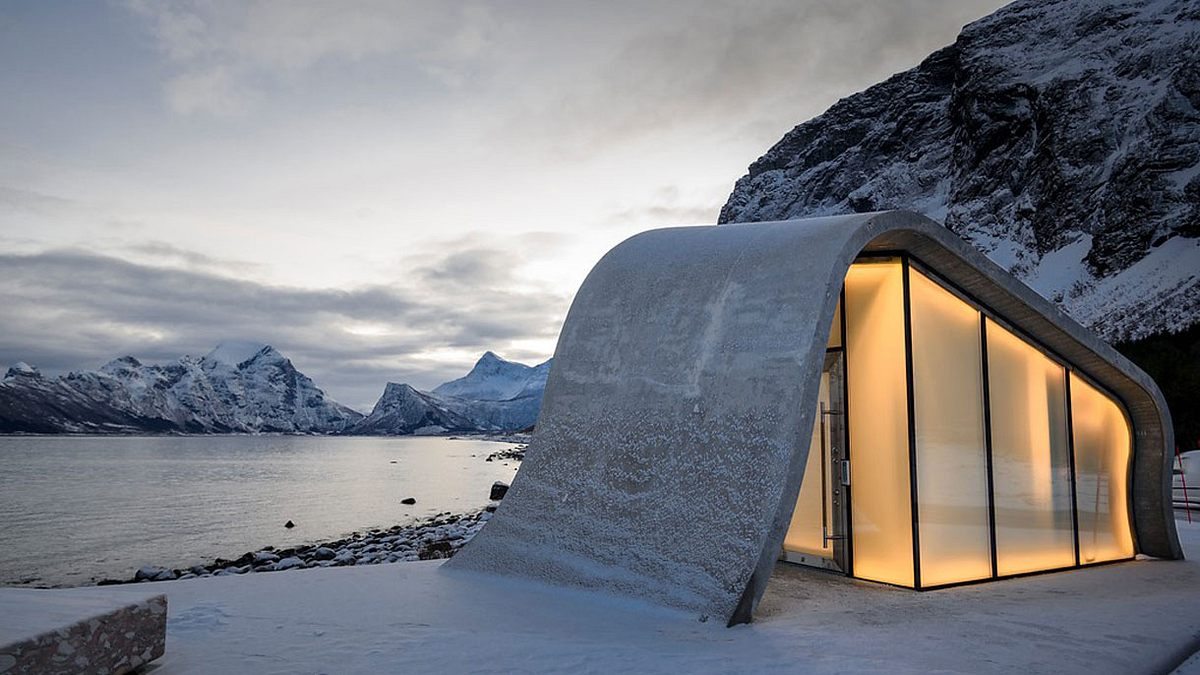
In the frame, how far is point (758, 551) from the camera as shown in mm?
6312

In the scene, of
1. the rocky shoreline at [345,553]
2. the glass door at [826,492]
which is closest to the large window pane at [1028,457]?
the glass door at [826,492]

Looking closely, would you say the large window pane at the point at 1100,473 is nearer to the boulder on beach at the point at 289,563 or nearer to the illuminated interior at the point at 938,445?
the illuminated interior at the point at 938,445

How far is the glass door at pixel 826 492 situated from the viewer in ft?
28.2

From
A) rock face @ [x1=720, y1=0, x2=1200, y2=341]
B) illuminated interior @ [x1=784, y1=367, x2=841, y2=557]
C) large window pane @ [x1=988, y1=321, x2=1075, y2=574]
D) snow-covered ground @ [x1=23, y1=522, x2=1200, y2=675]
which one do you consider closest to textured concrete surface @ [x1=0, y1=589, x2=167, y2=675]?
snow-covered ground @ [x1=23, y1=522, x2=1200, y2=675]

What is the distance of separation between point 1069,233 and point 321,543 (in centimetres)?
8053

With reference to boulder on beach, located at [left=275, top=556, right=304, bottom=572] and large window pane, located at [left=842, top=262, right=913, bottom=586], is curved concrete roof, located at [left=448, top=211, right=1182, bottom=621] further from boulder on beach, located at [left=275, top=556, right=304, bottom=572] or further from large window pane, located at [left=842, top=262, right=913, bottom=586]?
boulder on beach, located at [left=275, top=556, right=304, bottom=572]

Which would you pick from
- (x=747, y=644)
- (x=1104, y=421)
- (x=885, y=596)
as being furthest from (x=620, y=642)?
(x=1104, y=421)

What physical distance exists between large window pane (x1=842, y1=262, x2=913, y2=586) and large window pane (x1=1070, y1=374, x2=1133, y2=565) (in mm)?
3184

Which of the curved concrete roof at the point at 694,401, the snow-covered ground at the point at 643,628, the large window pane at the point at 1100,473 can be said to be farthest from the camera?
the large window pane at the point at 1100,473

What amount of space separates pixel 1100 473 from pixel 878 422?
4014 millimetres

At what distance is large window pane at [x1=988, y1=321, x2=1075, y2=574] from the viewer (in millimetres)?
8609

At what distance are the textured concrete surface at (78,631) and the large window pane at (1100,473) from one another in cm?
998

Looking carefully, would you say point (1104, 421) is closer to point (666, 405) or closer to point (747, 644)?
point (666, 405)

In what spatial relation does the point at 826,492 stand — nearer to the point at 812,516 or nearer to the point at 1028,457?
the point at 812,516
